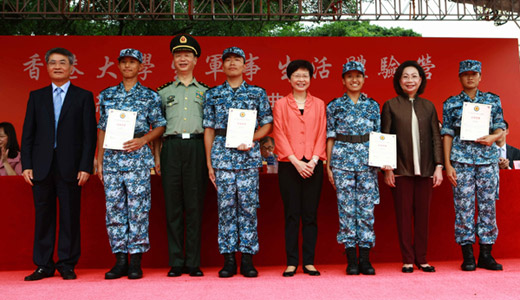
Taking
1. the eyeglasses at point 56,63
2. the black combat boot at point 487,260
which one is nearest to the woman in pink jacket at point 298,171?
the black combat boot at point 487,260

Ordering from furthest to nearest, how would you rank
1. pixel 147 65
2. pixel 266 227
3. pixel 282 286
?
pixel 147 65, pixel 266 227, pixel 282 286

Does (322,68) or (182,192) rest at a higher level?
(322,68)

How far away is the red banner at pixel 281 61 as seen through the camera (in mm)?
6184

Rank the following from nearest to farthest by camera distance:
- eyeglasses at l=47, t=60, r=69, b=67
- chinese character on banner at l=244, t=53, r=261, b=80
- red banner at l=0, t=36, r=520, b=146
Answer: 1. eyeglasses at l=47, t=60, r=69, b=67
2. red banner at l=0, t=36, r=520, b=146
3. chinese character on banner at l=244, t=53, r=261, b=80

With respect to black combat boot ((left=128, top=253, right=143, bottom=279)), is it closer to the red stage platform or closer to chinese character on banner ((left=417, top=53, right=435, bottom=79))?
the red stage platform

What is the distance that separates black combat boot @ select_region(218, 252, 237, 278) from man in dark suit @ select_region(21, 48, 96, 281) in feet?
3.31

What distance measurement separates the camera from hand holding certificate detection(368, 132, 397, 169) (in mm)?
3285

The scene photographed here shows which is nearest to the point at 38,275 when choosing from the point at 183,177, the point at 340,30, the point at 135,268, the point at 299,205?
the point at 135,268

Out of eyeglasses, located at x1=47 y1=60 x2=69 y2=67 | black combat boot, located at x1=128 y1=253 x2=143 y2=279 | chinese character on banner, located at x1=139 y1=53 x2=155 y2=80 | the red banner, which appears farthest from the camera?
chinese character on banner, located at x1=139 y1=53 x2=155 y2=80

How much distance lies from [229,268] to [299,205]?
645 mm

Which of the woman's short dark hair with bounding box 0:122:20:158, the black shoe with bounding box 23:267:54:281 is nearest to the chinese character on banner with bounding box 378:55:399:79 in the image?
the woman's short dark hair with bounding box 0:122:20:158

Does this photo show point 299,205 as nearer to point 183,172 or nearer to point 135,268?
point 183,172

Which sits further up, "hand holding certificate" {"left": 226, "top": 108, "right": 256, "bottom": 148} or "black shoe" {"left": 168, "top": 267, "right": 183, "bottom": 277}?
"hand holding certificate" {"left": 226, "top": 108, "right": 256, "bottom": 148}

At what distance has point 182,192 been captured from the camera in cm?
334
